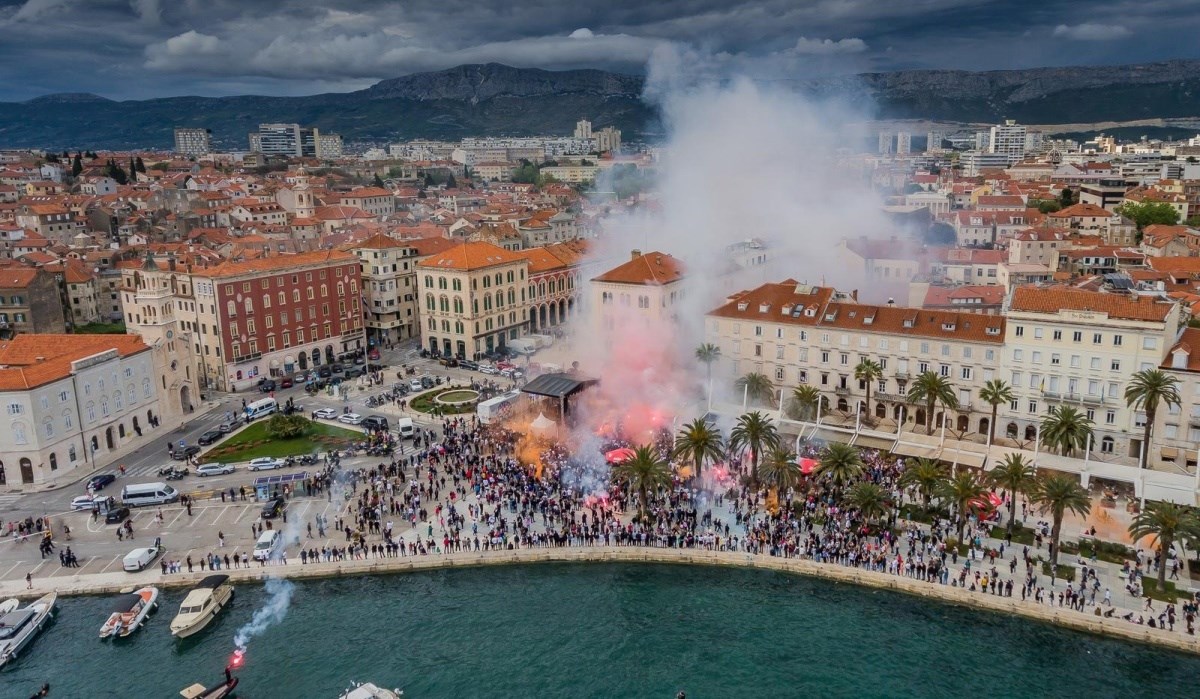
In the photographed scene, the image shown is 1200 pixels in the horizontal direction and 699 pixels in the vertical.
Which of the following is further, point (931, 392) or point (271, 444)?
point (271, 444)

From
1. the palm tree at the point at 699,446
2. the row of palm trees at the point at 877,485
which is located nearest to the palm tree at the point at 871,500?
the row of palm trees at the point at 877,485

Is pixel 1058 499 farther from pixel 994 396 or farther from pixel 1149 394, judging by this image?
pixel 994 396

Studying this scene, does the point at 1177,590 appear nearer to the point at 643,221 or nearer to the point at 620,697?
the point at 620,697

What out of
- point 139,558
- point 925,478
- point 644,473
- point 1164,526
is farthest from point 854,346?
point 139,558

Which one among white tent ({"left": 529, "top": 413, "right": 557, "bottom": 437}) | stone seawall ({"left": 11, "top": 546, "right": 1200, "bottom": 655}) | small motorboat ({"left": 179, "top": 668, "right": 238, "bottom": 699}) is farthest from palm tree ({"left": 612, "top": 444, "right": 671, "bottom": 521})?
small motorboat ({"left": 179, "top": 668, "right": 238, "bottom": 699})

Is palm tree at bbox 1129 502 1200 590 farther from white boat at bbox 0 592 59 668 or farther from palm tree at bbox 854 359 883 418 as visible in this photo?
white boat at bbox 0 592 59 668
